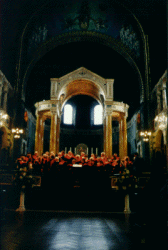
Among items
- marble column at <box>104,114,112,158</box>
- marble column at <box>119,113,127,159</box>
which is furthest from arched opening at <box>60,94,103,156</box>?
marble column at <box>104,114,112,158</box>

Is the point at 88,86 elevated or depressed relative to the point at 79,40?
depressed

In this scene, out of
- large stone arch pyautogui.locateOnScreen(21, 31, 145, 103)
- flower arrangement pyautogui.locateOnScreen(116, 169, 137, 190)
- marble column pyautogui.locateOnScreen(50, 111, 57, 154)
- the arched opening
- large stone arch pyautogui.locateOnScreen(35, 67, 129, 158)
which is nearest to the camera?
flower arrangement pyautogui.locateOnScreen(116, 169, 137, 190)

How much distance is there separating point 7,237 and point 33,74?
21.2 m

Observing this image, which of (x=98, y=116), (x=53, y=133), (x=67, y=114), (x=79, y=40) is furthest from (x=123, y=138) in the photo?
(x=67, y=114)

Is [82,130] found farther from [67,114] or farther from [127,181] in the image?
[127,181]

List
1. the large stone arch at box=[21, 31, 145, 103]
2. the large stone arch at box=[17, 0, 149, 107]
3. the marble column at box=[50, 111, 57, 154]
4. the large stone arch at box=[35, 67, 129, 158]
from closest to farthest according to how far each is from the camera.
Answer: the marble column at box=[50, 111, 57, 154], the large stone arch at box=[35, 67, 129, 158], the large stone arch at box=[17, 0, 149, 107], the large stone arch at box=[21, 31, 145, 103]

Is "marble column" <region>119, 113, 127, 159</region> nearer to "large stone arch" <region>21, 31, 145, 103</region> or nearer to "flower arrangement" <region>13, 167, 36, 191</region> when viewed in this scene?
"large stone arch" <region>21, 31, 145, 103</region>

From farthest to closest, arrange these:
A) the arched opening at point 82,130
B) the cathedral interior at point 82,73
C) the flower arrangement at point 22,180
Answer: the arched opening at point 82,130, the cathedral interior at point 82,73, the flower arrangement at point 22,180

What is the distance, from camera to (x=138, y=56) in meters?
19.7

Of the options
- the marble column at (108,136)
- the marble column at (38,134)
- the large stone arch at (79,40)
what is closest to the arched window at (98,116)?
the large stone arch at (79,40)

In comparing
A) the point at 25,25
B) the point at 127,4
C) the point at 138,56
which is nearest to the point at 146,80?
the point at 138,56

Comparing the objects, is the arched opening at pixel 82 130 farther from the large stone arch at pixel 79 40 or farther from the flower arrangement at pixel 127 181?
the flower arrangement at pixel 127 181

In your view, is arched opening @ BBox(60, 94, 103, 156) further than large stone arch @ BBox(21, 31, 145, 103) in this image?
Yes

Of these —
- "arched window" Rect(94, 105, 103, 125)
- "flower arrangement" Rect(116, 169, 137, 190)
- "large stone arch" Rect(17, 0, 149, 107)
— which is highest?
"large stone arch" Rect(17, 0, 149, 107)
